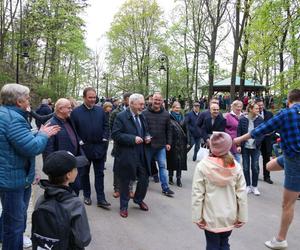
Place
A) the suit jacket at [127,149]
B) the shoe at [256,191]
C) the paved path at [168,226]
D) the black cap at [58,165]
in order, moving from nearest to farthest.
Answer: the black cap at [58,165] < the paved path at [168,226] < the suit jacket at [127,149] < the shoe at [256,191]

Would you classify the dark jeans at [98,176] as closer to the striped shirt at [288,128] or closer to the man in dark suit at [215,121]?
the striped shirt at [288,128]

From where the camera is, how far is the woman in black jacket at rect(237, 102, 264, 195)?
25.5 ft

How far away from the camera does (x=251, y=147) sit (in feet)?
25.7

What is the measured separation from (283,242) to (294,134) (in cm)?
145

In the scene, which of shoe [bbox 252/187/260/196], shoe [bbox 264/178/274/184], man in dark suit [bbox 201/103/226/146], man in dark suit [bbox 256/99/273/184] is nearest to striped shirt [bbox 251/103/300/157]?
shoe [bbox 252/187/260/196]

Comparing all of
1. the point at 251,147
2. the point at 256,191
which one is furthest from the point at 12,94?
the point at 256,191

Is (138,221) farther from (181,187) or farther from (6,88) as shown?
(6,88)

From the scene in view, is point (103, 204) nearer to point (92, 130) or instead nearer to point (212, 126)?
point (92, 130)

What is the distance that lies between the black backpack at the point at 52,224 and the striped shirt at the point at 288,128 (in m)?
2.67

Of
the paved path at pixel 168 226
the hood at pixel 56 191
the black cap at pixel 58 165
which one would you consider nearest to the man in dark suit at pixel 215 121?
the paved path at pixel 168 226

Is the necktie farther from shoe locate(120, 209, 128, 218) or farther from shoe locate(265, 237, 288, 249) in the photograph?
shoe locate(265, 237, 288, 249)

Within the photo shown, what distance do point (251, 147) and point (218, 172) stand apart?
15.0ft

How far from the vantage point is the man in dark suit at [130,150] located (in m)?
6.03

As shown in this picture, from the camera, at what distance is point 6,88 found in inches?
151
